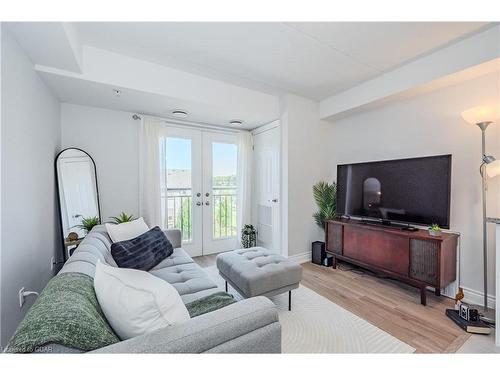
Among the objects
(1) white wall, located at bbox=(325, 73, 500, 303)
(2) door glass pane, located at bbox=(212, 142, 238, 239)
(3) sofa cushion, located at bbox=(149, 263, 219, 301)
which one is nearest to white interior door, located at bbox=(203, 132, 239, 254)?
(2) door glass pane, located at bbox=(212, 142, 238, 239)

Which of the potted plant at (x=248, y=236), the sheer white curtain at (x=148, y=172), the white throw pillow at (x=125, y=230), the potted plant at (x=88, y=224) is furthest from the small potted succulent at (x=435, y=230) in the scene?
the potted plant at (x=88, y=224)

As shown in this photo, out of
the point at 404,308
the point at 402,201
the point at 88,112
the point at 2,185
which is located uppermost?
the point at 88,112

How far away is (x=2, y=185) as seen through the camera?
1.35 meters

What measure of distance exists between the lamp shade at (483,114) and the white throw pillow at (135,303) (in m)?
2.71

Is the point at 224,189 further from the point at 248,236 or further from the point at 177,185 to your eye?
the point at 248,236

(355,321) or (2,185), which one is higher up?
(2,185)

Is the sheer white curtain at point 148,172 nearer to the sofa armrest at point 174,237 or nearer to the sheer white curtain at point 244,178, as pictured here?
the sofa armrest at point 174,237

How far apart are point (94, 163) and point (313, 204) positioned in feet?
9.98

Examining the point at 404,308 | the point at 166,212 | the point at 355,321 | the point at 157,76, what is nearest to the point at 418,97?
the point at 404,308

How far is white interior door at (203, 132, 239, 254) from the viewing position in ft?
11.7

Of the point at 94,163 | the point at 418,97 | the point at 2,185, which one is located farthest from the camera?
the point at 94,163

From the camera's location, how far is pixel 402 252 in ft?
7.42

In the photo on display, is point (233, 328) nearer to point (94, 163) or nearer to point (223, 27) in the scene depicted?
point (223, 27)

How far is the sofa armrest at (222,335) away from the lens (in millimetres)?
746
